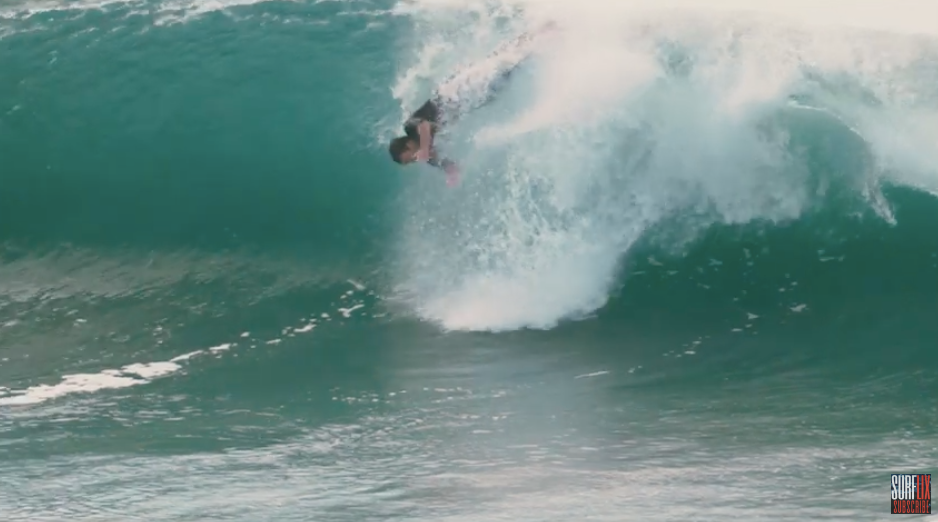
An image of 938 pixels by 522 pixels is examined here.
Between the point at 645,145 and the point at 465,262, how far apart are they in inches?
133

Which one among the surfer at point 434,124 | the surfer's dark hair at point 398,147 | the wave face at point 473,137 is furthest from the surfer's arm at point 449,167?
the surfer's dark hair at point 398,147

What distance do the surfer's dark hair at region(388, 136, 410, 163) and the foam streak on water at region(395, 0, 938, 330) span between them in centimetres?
67

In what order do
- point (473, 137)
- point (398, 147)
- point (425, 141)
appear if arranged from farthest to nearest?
point (398, 147)
point (425, 141)
point (473, 137)

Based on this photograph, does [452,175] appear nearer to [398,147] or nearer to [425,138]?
[425,138]

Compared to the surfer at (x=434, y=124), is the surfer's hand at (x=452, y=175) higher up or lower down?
lower down

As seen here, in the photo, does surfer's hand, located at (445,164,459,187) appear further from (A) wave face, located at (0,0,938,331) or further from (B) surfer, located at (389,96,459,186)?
(A) wave face, located at (0,0,938,331)

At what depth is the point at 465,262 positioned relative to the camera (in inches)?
599

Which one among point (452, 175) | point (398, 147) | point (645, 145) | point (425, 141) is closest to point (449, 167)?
point (452, 175)

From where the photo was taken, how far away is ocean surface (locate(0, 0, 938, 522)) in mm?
12688

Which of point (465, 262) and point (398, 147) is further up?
point (398, 147)

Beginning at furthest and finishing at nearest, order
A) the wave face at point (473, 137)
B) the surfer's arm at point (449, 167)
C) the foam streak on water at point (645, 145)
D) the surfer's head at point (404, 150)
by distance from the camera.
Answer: the surfer's head at point (404, 150), the surfer's arm at point (449, 167), the wave face at point (473, 137), the foam streak on water at point (645, 145)

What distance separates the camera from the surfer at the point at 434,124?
1573cm

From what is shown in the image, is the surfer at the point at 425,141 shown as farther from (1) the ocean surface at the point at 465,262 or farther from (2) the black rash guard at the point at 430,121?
(1) the ocean surface at the point at 465,262

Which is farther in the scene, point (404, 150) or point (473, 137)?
point (404, 150)
